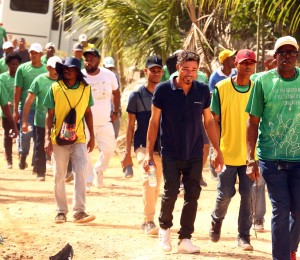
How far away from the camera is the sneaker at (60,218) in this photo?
431 inches

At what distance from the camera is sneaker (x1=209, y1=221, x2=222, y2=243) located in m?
9.73

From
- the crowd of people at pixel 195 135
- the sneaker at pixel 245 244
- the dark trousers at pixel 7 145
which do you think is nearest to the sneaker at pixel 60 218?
the crowd of people at pixel 195 135

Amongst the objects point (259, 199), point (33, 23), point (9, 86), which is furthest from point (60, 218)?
point (33, 23)

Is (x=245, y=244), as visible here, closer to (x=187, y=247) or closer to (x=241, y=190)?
(x=241, y=190)

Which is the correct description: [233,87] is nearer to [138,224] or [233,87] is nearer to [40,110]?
[138,224]

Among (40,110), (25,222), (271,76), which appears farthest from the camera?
(40,110)

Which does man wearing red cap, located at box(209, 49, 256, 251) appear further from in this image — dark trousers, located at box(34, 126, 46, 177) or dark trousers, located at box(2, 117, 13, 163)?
dark trousers, located at box(2, 117, 13, 163)

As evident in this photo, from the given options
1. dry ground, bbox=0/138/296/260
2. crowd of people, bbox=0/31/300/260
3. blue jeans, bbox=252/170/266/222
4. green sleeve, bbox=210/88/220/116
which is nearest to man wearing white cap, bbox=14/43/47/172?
dry ground, bbox=0/138/296/260

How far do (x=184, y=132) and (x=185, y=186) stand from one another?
49cm

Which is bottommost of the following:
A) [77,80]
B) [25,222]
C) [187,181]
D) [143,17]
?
[25,222]

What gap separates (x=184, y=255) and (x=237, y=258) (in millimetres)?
455

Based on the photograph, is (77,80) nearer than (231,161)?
No

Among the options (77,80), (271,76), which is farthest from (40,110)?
(271,76)

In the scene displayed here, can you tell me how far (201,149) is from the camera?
30.1ft
